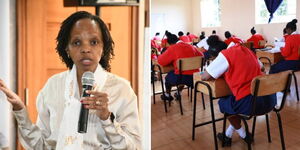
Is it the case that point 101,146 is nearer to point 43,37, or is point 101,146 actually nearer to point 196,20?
point 43,37

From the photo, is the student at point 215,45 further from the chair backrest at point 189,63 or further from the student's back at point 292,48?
the student's back at point 292,48

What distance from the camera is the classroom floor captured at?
9.24 feet

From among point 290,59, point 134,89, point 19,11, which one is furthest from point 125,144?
point 290,59

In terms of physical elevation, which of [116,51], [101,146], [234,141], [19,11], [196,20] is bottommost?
[234,141]

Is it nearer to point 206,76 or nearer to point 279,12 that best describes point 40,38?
point 206,76

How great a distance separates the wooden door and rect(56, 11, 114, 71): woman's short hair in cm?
2

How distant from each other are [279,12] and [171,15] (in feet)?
18.3

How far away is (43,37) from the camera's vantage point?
1.04 m

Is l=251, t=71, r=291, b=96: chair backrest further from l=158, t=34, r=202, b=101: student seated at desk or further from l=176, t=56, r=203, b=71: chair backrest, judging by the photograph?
l=158, t=34, r=202, b=101: student seated at desk

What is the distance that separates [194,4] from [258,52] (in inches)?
355

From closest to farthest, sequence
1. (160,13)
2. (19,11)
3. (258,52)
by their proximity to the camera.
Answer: (19,11) → (258,52) → (160,13)

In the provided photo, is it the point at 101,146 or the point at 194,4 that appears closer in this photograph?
the point at 101,146

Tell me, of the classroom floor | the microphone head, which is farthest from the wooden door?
the classroom floor

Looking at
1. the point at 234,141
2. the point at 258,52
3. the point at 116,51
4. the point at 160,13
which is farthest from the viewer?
the point at 160,13
